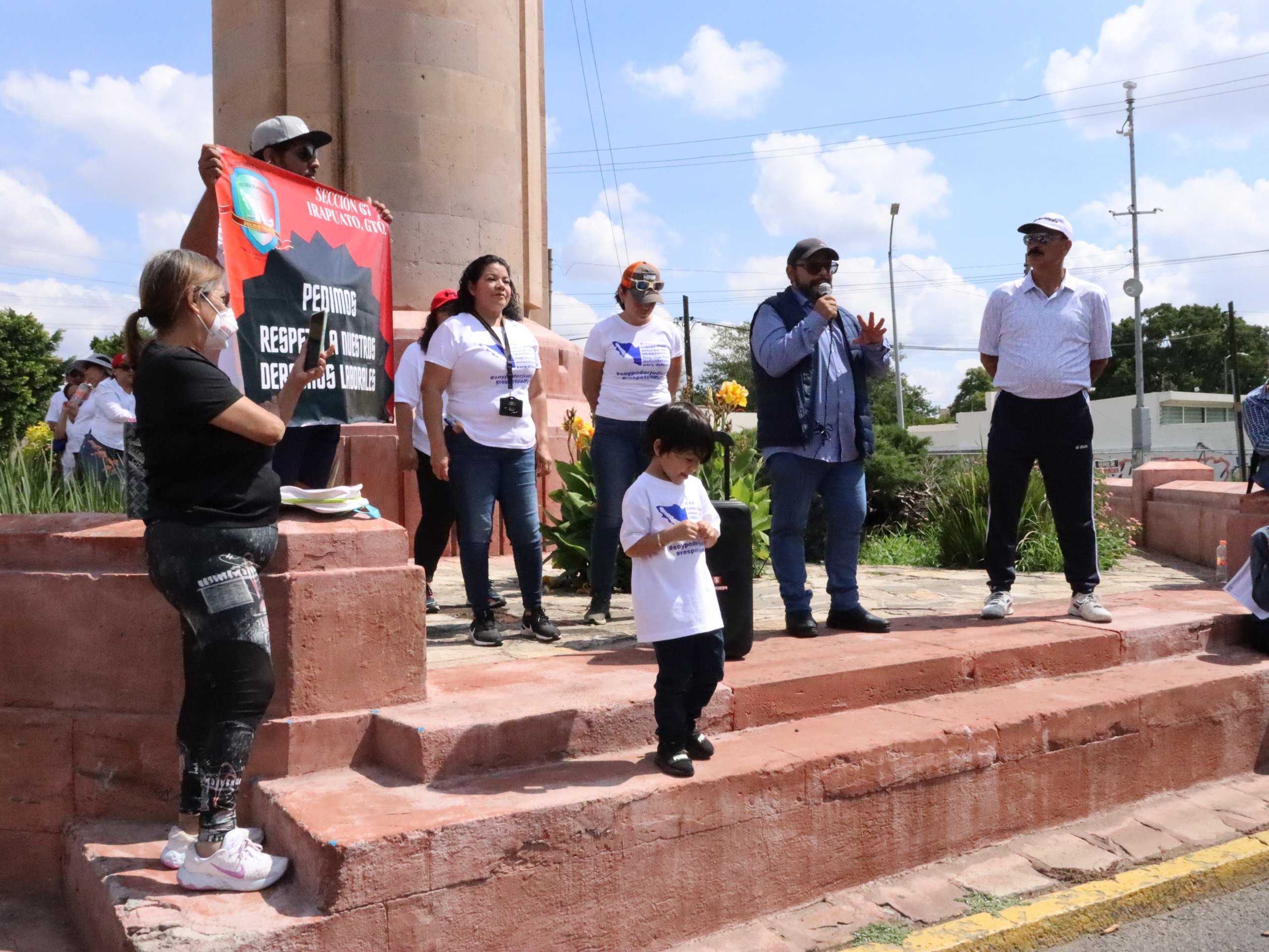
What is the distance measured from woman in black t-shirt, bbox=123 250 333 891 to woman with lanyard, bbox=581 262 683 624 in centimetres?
250

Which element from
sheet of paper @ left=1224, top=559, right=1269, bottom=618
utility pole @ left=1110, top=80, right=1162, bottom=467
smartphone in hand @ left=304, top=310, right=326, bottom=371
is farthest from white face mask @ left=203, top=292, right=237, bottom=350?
utility pole @ left=1110, top=80, right=1162, bottom=467

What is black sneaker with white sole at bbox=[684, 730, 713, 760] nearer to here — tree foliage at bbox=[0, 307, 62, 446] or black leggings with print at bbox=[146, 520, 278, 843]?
black leggings with print at bbox=[146, 520, 278, 843]

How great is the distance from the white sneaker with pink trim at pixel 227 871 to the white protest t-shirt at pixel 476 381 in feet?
7.64

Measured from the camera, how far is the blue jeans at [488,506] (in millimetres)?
5074

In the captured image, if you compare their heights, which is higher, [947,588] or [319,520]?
[319,520]

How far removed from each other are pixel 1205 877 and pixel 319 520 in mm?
3452

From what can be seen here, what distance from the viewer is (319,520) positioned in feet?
12.5

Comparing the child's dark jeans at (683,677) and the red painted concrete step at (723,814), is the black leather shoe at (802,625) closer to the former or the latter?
the red painted concrete step at (723,814)

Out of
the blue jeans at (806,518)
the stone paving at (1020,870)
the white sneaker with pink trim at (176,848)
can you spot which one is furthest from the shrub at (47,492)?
the blue jeans at (806,518)

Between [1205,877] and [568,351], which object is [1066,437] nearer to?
[1205,877]

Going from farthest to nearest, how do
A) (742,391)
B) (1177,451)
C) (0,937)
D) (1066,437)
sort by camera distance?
1. (1177,451)
2. (742,391)
3. (1066,437)
4. (0,937)

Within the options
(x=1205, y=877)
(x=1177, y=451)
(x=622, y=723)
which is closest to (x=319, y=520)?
(x=622, y=723)

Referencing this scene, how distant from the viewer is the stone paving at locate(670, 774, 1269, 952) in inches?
144

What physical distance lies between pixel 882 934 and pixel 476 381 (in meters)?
2.83
